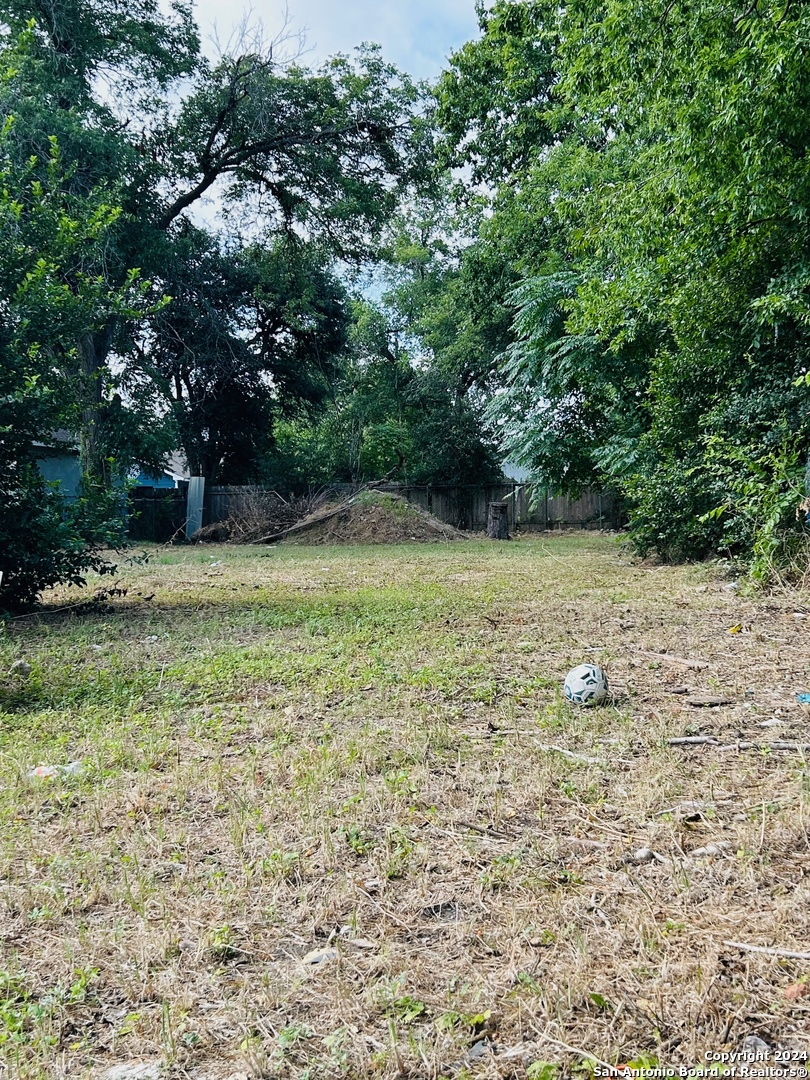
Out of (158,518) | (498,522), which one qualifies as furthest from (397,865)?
(158,518)

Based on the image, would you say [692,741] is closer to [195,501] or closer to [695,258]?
[695,258]

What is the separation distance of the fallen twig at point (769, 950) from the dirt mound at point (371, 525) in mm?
13943

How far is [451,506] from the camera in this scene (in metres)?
19.9

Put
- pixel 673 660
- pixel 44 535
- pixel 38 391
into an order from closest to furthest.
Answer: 1. pixel 673 660
2. pixel 38 391
3. pixel 44 535

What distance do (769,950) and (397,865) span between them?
0.84 meters

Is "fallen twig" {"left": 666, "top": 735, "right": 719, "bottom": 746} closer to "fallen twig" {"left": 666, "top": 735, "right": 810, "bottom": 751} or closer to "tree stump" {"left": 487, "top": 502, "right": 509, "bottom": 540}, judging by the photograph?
"fallen twig" {"left": 666, "top": 735, "right": 810, "bottom": 751}

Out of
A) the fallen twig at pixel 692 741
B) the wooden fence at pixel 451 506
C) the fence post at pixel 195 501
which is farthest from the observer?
the wooden fence at pixel 451 506

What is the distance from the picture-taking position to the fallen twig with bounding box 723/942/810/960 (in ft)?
4.30

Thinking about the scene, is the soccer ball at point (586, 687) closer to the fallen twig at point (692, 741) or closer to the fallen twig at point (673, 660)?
the fallen twig at point (692, 741)

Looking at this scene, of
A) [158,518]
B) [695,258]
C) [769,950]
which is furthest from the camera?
[158,518]

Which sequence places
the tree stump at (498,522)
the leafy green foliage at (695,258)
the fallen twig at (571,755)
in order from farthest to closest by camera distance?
the tree stump at (498,522) < the leafy green foliage at (695,258) < the fallen twig at (571,755)

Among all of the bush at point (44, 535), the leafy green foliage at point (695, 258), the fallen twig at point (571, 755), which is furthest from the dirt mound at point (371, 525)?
the fallen twig at point (571, 755)

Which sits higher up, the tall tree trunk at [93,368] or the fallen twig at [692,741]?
the tall tree trunk at [93,368]

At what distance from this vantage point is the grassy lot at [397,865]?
1.19 meters
